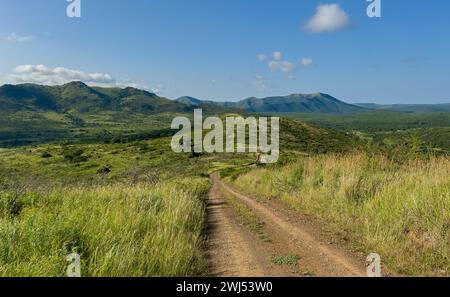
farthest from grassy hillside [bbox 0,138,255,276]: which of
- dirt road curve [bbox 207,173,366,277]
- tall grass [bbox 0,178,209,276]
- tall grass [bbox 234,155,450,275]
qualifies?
tall grass [bbox 234,155,450,275]

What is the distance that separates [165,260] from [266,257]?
8.37ft

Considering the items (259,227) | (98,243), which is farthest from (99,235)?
(259,227)

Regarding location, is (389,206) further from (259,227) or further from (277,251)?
(259,227)

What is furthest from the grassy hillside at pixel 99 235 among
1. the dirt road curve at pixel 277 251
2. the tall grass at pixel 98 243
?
the dirt road curve at pixel 277 251

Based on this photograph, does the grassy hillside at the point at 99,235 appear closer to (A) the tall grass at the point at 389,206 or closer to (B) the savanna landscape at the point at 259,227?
(B) the savanna landscape at the point at 259,227

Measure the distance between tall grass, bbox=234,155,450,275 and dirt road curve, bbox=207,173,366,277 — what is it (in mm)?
731

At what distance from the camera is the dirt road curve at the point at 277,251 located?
781 centimetres

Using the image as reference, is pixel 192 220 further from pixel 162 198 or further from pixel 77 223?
pixel 77 223

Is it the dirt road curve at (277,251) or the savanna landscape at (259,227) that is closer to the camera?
the savanna landscape at (259,227)

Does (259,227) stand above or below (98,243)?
below

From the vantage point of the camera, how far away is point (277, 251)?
9.40 m

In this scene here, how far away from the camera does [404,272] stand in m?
7.72

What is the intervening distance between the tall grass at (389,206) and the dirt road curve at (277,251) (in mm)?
731

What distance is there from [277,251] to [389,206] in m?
3.40
